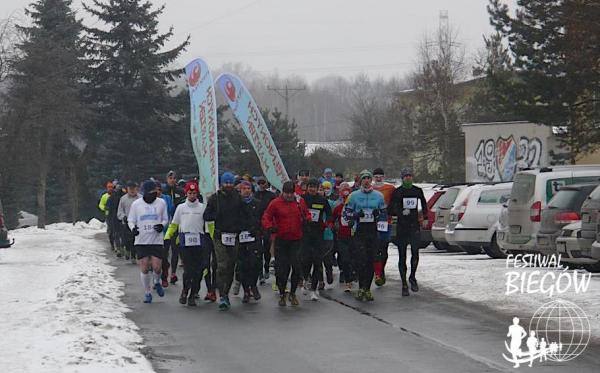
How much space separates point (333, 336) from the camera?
1205 cm

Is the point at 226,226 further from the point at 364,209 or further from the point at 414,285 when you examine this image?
the point at 414,285

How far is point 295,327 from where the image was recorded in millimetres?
12961

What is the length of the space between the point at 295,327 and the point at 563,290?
465 centimetres

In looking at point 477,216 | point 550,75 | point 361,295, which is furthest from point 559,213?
point 550,75

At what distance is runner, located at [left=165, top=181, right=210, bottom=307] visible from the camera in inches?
622

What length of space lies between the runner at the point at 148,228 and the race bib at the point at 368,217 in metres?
2.96

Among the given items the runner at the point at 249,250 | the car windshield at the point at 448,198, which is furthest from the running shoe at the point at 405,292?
the car windshield at the point at 448,198

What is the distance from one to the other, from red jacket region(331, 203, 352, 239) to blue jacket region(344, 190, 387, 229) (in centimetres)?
95

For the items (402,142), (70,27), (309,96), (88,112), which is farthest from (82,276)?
(309,96)

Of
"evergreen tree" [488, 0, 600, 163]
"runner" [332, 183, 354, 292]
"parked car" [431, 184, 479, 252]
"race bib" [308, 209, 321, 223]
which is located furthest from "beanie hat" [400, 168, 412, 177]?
"evergreen tree" [488, 0, 600, 163]

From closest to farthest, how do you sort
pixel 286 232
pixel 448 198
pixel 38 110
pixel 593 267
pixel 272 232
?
1. pixel 272 232
2. pixel 286 232
3. pixel 593 267
4. pixel 448 198
5. pixel 38 110

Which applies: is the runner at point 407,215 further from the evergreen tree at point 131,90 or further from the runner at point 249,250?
the evergreen tree at point 131,90

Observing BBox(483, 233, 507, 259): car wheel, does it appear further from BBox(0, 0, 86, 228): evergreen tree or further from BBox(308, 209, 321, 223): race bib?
BBox(0, 0, 86, 228): evergreen tree

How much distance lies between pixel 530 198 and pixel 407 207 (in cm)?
381
